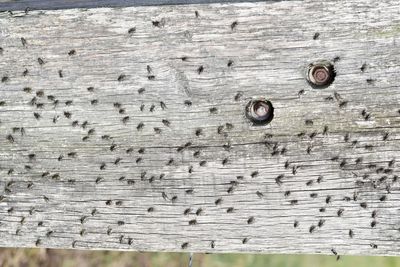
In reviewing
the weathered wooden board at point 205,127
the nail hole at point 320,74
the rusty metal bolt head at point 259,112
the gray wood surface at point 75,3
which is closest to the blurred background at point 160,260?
the weathered wooden board at point 205,127

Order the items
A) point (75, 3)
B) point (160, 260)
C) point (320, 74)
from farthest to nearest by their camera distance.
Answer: point (160, 260) < point (75, 3) < point (320, 74)

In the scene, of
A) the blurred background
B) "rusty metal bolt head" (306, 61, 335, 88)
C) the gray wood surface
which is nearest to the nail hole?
"rusty metal bolt head" (306, 61, 335, 88)

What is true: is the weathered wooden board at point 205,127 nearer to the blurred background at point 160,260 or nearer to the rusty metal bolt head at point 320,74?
the rusty metal bolt head at point 320,74

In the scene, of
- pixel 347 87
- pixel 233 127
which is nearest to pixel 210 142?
pixel 233 127

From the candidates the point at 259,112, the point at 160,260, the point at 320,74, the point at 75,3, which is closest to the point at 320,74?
the point at 320,74

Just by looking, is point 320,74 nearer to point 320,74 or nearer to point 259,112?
point 320,74

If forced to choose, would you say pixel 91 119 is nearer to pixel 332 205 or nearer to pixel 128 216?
pixel 128 216
